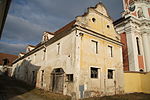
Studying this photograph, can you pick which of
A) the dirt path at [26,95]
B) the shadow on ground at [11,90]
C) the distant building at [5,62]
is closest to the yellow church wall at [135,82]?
the dirt path at [26,95]

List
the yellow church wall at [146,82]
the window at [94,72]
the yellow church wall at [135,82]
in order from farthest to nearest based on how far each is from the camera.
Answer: the yellow church wall at [135,82]
the yellow church wall at [146,82]
the window at [94,72]

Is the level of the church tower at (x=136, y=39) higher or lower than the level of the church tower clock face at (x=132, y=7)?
lower

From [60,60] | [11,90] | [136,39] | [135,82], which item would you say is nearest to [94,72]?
[60,60]

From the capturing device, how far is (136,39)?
19688mm

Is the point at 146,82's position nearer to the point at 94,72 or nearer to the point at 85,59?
the point at 94,72

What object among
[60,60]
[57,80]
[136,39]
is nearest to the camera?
[57,80]

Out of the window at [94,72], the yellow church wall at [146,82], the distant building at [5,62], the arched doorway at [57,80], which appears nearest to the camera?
the arched doorway at [57,80]

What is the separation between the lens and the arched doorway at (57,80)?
10.7 m

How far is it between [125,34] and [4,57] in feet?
128

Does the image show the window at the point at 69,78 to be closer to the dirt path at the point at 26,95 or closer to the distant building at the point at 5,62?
the dirt path at the point at 26,95

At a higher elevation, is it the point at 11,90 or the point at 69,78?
the point at 69,78

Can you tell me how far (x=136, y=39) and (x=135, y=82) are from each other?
8.96 metres

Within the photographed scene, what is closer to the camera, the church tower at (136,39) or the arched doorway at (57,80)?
the arched doorway at (57,80)

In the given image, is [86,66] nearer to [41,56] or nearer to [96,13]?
[96,13]
